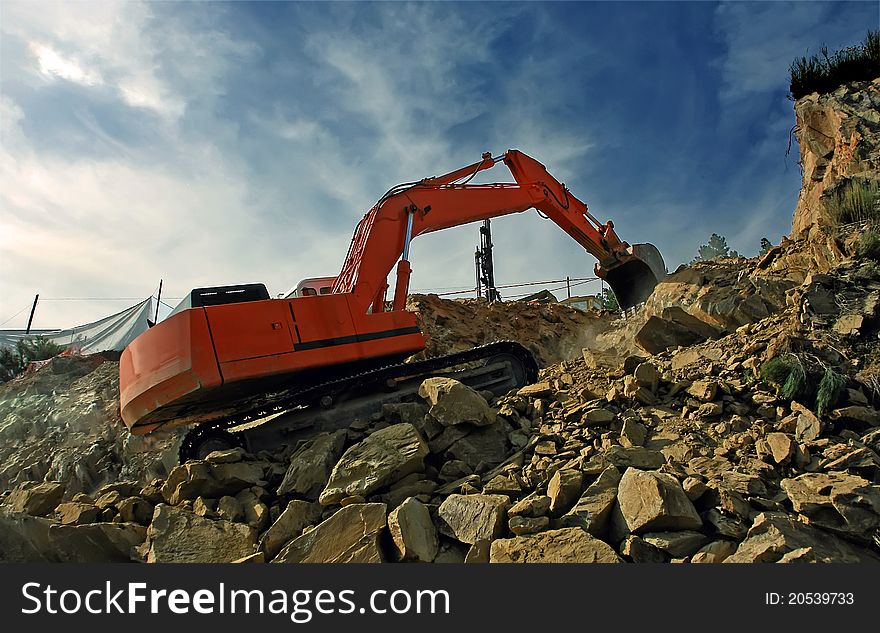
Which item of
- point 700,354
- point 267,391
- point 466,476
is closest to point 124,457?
A: point 267,391

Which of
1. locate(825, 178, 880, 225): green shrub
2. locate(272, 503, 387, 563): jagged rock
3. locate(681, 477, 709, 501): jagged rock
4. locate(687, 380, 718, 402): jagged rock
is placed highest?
locate(825, 178, 880, 225): green shrub

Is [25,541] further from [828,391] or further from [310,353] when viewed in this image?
[828,391]

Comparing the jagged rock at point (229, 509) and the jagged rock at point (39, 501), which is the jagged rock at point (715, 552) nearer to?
the jagged rock at point (229, 509)

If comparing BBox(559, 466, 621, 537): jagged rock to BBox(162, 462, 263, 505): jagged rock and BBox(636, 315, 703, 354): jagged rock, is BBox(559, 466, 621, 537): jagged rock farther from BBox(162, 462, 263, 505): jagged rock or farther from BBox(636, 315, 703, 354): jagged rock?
BBox(636, 315, 703, 354): jagged rock

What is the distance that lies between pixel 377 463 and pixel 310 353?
A: 163 centimetres

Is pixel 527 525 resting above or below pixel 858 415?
below

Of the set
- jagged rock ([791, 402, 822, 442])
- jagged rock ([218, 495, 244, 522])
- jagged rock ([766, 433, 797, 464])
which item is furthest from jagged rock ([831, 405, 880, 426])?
jagged rock ([218, 495, 244, 522])

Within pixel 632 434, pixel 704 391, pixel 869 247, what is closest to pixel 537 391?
pixel 632 434

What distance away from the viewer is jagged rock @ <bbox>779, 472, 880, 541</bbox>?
317cm

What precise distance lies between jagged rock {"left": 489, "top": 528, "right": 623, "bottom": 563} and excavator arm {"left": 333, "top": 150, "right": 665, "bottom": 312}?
11.0ft

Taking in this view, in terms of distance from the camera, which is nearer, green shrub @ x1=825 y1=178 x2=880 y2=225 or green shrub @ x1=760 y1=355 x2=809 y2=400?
green shrub @ x1=760 y1=355 x2=809 y2=400

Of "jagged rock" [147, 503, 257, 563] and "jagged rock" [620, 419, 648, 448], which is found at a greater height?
"jagged rock" [620, 419, 648, 448]

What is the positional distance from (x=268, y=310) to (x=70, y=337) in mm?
15395

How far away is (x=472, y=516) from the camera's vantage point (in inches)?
143
